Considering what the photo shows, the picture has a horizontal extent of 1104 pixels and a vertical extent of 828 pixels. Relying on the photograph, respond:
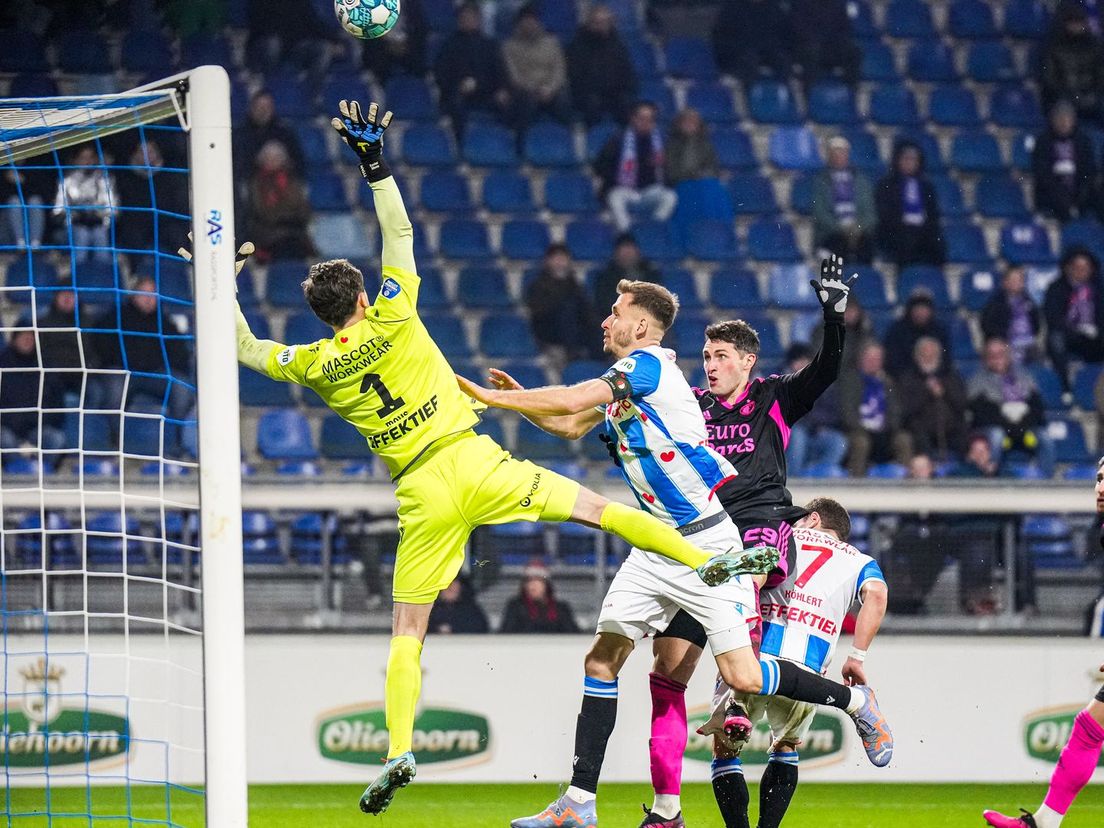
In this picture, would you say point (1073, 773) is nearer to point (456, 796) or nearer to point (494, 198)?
point (456, 796)

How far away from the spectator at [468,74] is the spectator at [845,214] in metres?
2.81

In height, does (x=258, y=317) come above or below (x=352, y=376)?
above

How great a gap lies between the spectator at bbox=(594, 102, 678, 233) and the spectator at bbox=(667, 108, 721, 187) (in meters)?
0.11

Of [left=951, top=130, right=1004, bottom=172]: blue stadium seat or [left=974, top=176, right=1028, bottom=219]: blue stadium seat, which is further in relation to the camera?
[left=951, top=130, right=1004, bottom=172]: blue stadium seat

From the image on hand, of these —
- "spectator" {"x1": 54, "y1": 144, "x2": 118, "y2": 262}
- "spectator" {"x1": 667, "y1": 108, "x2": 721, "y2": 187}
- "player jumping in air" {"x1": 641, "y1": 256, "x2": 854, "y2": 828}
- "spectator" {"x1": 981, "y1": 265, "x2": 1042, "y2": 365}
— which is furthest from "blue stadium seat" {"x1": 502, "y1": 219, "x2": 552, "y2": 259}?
"player jumping in air" {"x1": 641, "y1": 256, "x2": 854, "y2": 828}

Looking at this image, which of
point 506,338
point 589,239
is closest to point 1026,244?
point 589,239

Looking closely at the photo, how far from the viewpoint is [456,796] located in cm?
822

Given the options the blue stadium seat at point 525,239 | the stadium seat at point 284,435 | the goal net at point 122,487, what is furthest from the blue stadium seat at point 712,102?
the stadium seat at point 284,435

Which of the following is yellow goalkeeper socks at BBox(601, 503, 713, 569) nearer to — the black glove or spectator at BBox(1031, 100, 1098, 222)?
the black glove

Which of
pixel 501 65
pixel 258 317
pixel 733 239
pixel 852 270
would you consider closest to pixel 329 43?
pixel 501 65

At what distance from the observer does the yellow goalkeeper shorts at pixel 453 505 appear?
18.8 ft

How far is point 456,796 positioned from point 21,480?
3458 millimetres

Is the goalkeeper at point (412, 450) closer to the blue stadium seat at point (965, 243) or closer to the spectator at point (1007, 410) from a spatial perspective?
the spectator at point (1007, 410)

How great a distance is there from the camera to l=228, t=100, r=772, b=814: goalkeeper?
18.4 feet
